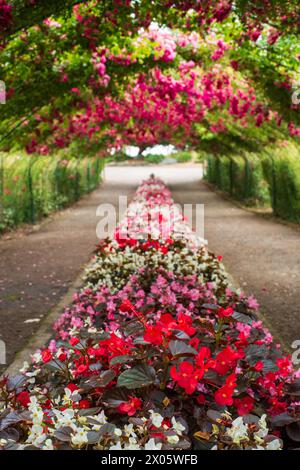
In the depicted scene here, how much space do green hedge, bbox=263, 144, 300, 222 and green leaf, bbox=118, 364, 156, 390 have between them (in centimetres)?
1252

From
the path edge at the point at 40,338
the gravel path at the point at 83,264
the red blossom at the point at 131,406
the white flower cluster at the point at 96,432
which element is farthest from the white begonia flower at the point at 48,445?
the gravel path at the point at 83,264

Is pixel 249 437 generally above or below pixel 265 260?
above

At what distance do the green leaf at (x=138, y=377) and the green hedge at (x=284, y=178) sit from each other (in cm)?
1252

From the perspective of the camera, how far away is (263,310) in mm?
6523

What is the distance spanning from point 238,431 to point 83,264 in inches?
302

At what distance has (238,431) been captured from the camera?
2.04m

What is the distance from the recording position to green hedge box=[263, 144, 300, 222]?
14539mm

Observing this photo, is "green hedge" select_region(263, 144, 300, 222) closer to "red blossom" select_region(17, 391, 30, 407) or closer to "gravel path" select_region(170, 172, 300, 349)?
"gravel path" select_region(170, 172, 300, 349)

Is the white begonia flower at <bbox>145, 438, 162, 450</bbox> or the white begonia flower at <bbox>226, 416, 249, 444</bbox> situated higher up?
the white begonia flower at <bbox>145, 438, 162, 450</bbox>

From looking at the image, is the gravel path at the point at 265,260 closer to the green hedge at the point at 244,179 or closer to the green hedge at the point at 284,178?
the green hedge at the point at 284,178

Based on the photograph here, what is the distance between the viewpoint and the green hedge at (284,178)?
14539mm

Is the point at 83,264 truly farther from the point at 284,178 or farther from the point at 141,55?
the point at 284,178

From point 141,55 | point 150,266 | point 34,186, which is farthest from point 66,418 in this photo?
point 34,186

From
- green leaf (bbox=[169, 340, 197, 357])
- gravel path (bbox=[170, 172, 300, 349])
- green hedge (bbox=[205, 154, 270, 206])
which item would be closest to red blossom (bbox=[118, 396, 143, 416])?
green leaf (bbox=[169, 340, 197, 357])
